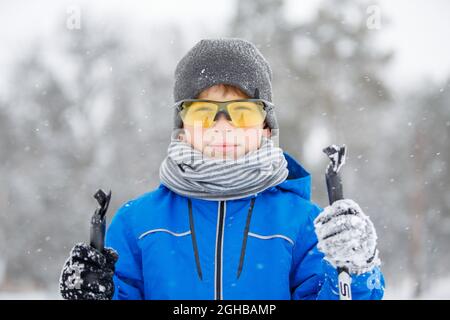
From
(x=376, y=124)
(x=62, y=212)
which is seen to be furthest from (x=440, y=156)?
(x=62, y=212)

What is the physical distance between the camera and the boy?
8.15ft

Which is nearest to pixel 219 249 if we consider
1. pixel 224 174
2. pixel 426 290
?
pixel 224 174

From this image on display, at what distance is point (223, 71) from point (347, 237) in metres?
1.04

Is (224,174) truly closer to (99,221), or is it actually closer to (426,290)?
(99,221)

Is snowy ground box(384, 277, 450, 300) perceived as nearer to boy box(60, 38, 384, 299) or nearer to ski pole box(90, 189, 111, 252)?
boy box(60, 38, 384, 299)

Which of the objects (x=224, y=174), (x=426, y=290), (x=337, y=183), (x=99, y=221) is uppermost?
(x=426, y=290)

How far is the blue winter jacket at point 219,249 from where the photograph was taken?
2.48 metres

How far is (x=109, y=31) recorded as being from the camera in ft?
92.9

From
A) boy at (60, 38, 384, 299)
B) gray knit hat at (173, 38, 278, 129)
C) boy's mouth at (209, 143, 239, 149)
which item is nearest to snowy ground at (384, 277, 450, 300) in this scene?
gray knit hat at (173, 38, 278, 129)

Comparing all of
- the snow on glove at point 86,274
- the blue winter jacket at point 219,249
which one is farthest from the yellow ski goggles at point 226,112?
the snow on glove at point 86,274

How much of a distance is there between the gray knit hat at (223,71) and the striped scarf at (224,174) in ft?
1.01

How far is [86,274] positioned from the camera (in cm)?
222

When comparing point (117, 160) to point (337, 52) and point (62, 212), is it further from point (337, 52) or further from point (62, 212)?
point (337, 52)

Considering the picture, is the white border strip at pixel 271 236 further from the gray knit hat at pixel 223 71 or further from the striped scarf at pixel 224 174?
the gray knit hat at pixel 223 71
